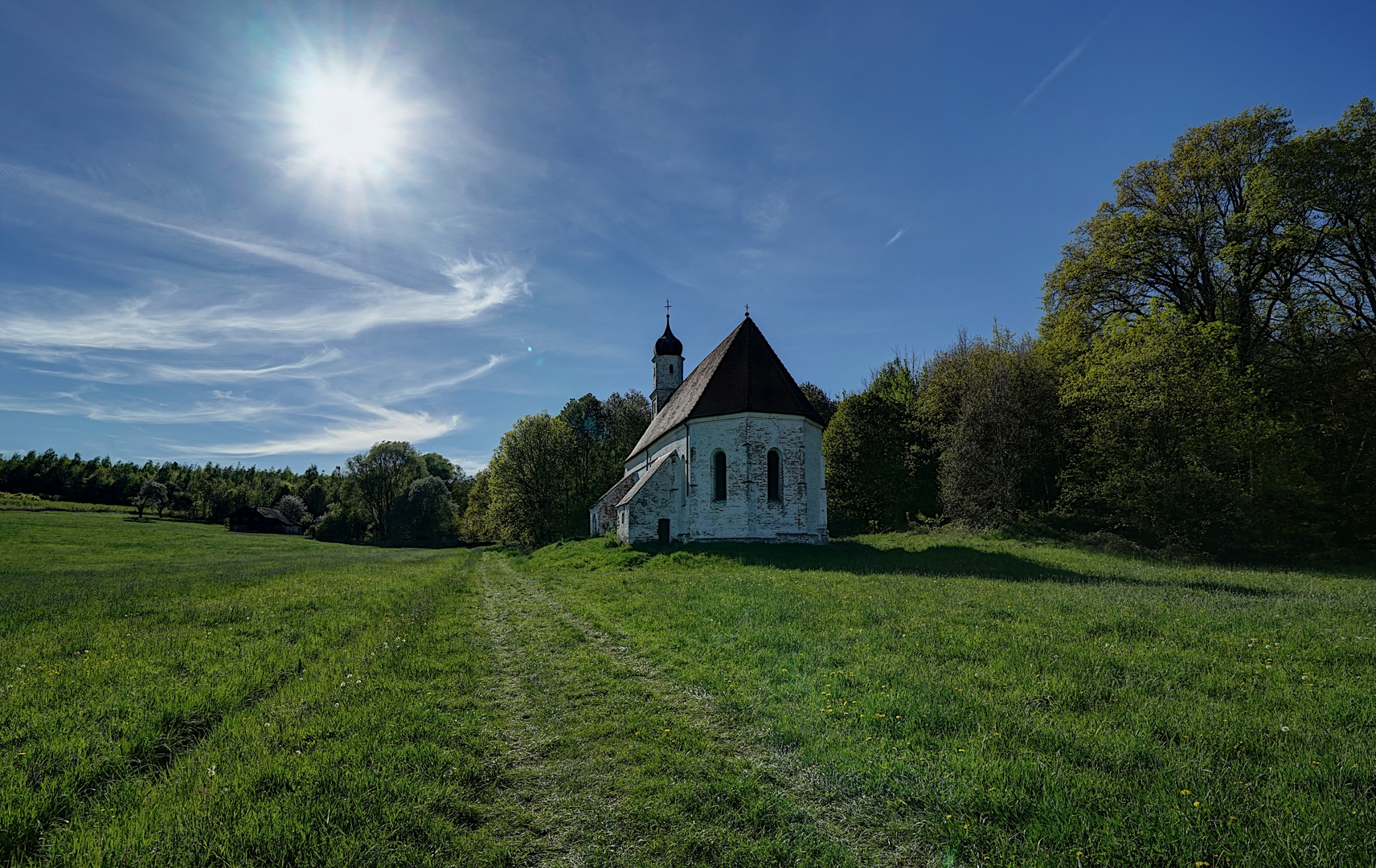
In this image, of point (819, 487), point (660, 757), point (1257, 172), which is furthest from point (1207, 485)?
point (660, 757)

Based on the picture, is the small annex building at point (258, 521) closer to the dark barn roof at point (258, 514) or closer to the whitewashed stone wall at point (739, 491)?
the dark barn roof at point (258, 514)

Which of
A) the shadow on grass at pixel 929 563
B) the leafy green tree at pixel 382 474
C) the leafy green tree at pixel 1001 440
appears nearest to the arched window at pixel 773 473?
the shadow on grass at pixel 929 563

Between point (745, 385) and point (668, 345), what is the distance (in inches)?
625

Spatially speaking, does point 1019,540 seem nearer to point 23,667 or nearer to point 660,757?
point 660,757

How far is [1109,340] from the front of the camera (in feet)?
80.6

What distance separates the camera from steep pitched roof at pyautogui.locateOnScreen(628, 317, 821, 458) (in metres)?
25.4

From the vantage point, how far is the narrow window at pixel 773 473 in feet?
83.7

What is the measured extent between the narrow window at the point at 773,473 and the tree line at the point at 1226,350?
39.6ft

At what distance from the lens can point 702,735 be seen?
5.43 meters

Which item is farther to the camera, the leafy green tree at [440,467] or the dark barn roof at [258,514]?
the leafy green tree at [440,467]

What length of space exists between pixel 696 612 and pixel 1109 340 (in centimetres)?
2404

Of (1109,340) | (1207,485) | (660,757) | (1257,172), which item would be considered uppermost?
(1257,172)

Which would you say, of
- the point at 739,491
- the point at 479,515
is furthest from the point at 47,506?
the point at 739,491

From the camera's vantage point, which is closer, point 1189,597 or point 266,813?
point 266,813
